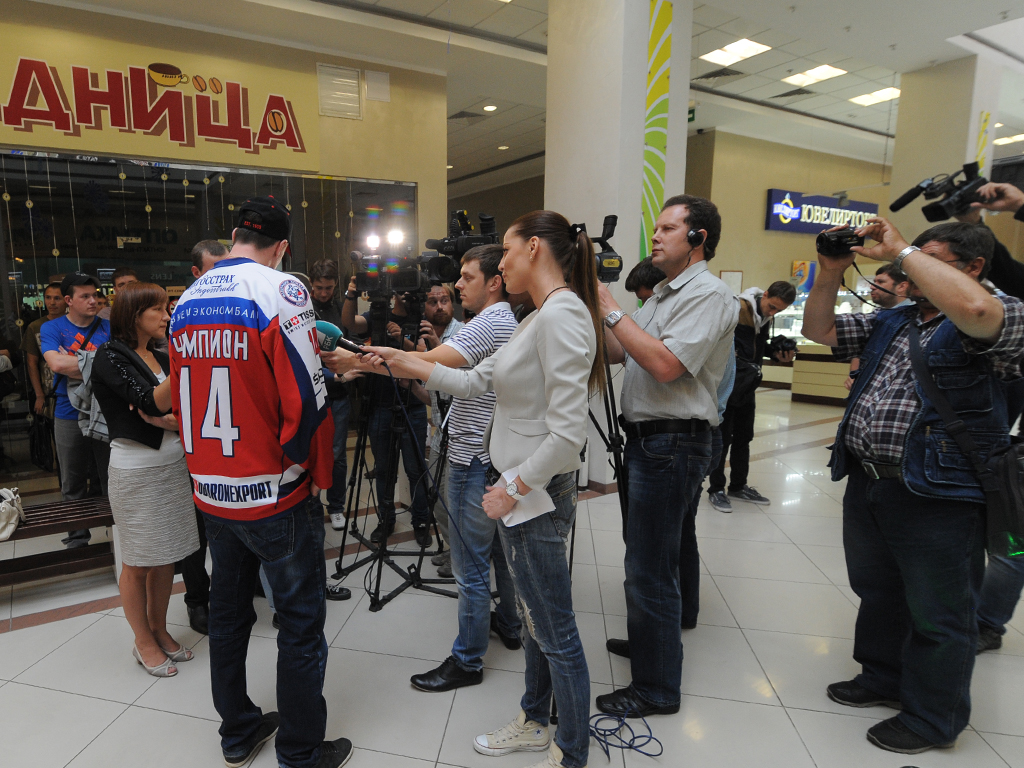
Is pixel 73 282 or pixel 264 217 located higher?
pixel 264 217

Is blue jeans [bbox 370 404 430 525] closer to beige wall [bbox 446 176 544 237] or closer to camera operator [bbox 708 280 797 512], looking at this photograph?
camera operator [bbox 708 280 797 512]

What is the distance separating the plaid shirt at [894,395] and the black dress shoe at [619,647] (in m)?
1.17

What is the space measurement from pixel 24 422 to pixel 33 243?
1.52 meters

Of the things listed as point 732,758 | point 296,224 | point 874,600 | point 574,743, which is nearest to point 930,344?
point 874,600

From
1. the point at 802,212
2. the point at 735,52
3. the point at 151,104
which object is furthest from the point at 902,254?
the point at 802,212

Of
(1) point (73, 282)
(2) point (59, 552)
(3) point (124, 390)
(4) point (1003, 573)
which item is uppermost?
(1) point (73, 282)

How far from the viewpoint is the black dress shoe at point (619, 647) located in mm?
2332

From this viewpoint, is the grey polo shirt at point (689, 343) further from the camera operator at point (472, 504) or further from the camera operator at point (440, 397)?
the camera operator at point (440, 397)

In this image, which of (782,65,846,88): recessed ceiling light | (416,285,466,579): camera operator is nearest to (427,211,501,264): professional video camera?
(416,285,466,579): camera operator

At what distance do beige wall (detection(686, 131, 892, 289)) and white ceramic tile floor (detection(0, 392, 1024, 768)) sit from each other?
25.0 feet

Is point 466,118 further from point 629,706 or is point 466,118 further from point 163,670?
point 629,706

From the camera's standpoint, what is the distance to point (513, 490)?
1.38 m

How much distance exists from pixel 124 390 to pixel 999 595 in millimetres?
3538

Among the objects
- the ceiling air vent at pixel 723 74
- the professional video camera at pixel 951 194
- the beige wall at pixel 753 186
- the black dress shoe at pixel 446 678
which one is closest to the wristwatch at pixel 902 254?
the professional video camera at pixel 951 194
